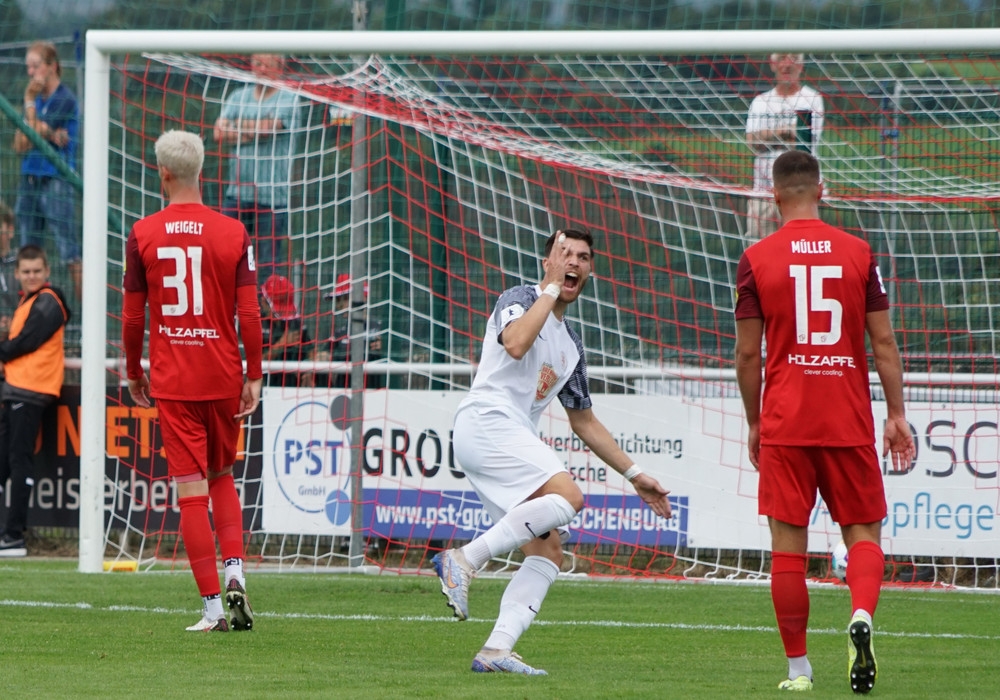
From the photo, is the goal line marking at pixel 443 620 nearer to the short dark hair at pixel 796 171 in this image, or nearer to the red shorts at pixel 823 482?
the red shorts at pixel 823 482

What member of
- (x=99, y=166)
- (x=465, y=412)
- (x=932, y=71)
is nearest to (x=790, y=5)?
(x=932, y=71)

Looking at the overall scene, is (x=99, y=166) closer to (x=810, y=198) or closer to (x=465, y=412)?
(x=465, y=412)

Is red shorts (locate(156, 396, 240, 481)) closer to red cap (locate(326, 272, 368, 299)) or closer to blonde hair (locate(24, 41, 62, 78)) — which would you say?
red cap (locate(326, 272, 368, 299))

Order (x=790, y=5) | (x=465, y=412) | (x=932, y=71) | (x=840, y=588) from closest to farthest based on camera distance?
(x=465, y=412), (x=840, y=588), (x=932, y=71), (x=790, y=5)

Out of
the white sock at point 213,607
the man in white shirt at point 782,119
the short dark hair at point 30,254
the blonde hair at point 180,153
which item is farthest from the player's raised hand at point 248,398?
the short dark hair at point 30,254

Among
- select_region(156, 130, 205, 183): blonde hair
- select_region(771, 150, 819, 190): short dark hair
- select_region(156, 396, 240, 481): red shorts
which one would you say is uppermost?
select_region(156, 130, 205, 183): blonde hair

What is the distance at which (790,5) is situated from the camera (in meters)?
18.0

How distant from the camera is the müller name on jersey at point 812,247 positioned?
517cm

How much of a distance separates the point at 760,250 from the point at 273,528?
213 inches

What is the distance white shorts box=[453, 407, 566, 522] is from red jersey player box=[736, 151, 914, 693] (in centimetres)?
85

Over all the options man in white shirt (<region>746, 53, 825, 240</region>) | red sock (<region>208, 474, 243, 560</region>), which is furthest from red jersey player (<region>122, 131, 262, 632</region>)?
man in white shirt (<region>746, 53, 825, 240</region>)

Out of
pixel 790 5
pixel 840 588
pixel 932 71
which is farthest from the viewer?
pixel 790 5

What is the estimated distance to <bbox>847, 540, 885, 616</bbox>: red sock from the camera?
16.7 feet

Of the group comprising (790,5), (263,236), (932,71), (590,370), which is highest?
(790,5)
